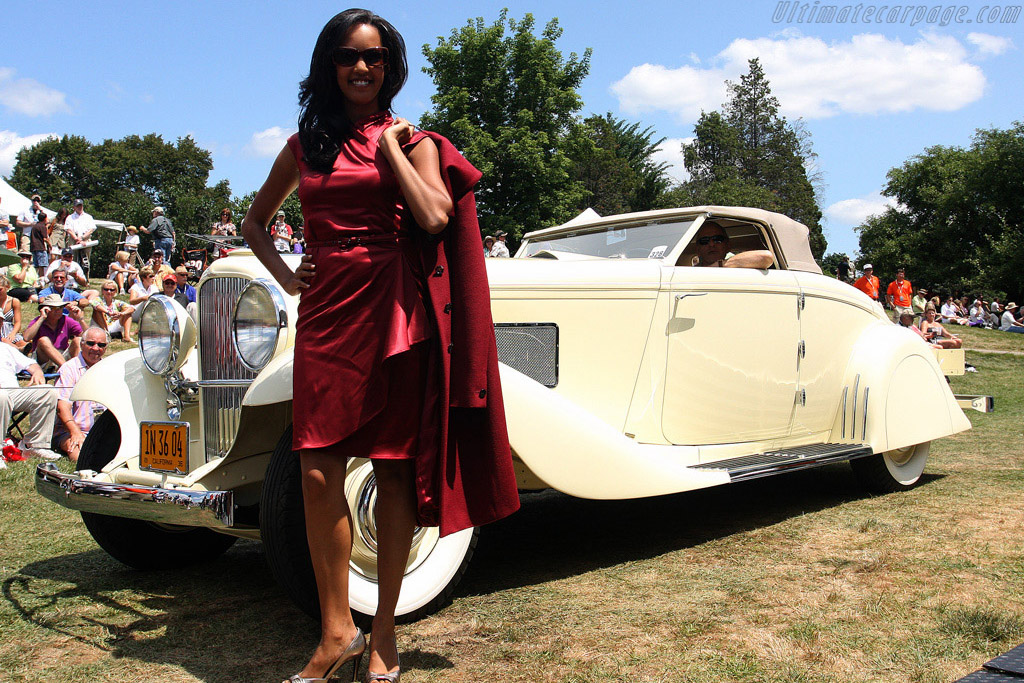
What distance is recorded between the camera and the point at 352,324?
2.07 metres

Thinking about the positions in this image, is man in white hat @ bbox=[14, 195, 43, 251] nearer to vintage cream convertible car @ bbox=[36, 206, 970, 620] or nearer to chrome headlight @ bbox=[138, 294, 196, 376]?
chrome headlight @ bbox=[138, 294, 196, 376]

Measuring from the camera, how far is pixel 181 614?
2.99m

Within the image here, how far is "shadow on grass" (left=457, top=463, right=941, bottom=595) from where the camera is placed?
3.53 metres

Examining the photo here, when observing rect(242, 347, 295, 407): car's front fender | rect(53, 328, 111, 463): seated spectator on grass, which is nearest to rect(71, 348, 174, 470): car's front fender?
rect(242, 347, 295, 407): car's front fender

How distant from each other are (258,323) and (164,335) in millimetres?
699

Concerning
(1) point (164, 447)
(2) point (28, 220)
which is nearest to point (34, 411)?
(1) point (164, 447)

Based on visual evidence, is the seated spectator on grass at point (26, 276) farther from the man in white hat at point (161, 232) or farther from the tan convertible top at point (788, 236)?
the tan convertible top at point (788, 236)

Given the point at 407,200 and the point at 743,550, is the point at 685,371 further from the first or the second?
the point at 407,200

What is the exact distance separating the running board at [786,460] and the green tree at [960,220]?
37.0m

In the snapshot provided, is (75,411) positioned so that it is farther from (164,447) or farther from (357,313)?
(357,313)

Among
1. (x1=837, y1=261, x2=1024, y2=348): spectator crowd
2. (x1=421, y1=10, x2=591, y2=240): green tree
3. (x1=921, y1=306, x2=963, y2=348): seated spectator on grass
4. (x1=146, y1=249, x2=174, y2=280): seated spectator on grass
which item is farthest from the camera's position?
(x1=421, y1=10, x2=591, y2=240): green tree

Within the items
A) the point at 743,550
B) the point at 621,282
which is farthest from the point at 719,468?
the point at 621,282

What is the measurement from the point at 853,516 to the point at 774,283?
4.28 ft

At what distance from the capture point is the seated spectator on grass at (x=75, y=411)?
632cm
